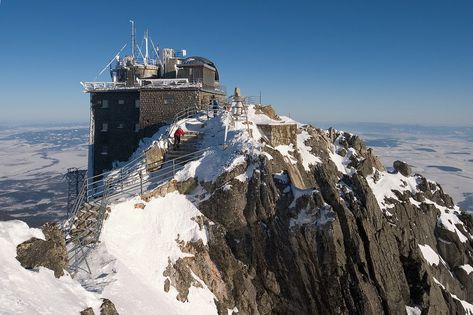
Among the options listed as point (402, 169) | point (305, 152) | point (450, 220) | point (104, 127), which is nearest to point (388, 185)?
point (402, 169)

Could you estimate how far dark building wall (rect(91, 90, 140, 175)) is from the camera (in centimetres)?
4353

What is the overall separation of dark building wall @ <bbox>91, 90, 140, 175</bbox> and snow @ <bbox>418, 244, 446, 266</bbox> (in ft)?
105

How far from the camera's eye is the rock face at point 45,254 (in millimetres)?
14156

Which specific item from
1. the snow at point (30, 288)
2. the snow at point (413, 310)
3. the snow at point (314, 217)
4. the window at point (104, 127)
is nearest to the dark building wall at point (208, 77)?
the window at point (104, 127)

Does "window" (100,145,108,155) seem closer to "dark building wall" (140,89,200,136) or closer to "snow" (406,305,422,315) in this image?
"dark building wall" (140,89,200,136)

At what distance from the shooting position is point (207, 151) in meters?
29.4

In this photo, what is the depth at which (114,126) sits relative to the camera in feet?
145

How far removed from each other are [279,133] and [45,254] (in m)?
23.2

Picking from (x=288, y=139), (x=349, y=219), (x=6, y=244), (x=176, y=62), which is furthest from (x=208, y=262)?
(x=176, y=62)

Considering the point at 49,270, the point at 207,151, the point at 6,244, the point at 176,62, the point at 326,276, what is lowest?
the point at 326,276

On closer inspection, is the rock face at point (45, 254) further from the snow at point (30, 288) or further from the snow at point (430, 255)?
the snow at point (430, 255)

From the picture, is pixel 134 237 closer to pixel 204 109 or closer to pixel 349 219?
pixel 349 219

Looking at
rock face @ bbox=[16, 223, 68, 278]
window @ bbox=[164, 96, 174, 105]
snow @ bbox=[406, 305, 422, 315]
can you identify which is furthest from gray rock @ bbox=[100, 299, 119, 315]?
window @ bbox=[164, 96, 174, 105]

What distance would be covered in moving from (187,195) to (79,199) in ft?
22.8
